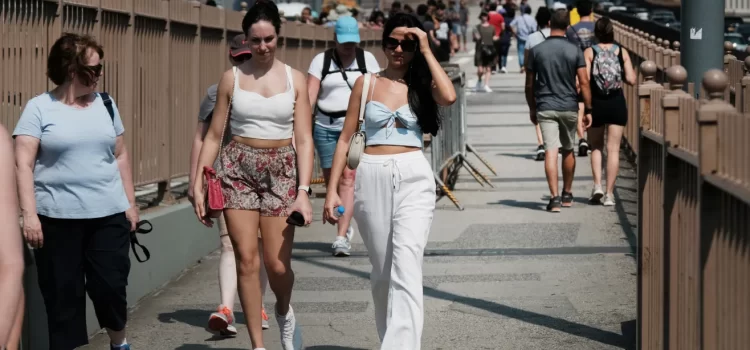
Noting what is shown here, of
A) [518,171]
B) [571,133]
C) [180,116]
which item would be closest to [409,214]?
[180,116]

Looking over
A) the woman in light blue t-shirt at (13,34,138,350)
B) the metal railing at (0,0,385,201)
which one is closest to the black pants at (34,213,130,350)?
the woman in light blue t-shirt at (13,34,138,350)

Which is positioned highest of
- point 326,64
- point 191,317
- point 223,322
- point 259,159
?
point 326,64

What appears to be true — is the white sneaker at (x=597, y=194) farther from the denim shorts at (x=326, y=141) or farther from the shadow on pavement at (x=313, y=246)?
the denim shorts at (x=326, y=141)

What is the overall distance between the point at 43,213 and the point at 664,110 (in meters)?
2.96

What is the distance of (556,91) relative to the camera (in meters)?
13.0

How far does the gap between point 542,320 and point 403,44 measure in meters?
2.30

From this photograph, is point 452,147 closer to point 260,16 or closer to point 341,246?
point 341,246

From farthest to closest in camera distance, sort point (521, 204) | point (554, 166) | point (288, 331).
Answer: point (521, 204)
point (554, 166)
point (288, 331)

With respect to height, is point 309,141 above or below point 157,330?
above

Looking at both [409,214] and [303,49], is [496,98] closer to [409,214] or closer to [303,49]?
[303,49]

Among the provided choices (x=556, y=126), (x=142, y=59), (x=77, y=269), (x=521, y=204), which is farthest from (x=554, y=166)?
(x=77, y=269)

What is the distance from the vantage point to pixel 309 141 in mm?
7031

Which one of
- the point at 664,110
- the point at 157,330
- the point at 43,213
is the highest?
the point at 664,110

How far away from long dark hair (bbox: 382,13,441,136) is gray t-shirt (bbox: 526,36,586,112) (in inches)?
247
